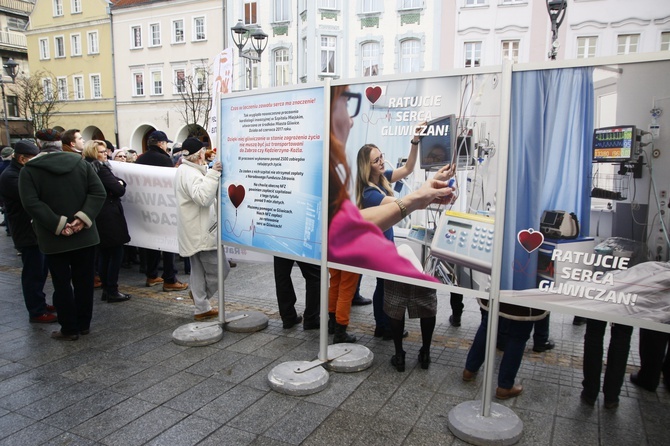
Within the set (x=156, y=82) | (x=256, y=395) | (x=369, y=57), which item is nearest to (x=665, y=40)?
(x=369, y=57)

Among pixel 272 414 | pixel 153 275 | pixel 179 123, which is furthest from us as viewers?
pixel 179 123

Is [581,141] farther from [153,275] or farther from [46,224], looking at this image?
[153,275]

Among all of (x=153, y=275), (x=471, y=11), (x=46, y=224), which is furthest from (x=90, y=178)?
(x=471, y=11)

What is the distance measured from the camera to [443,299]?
20.9 ft

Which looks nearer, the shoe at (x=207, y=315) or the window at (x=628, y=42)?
the shoe at (x=207, y=315)

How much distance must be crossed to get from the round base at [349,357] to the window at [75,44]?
141 ft

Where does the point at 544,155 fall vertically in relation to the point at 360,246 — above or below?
above

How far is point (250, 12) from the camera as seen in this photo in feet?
104

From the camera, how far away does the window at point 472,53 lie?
82.1 feet

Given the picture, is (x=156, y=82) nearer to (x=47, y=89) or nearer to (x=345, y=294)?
(x=47, y=89)

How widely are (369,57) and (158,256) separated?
22.4 meters

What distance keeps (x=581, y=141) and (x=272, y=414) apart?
2.63m

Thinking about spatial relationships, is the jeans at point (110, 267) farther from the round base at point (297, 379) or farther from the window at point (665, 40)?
the window at point (665, 40)

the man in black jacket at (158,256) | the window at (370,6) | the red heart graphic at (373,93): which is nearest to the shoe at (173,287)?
the man in black jacket at (158,256)
